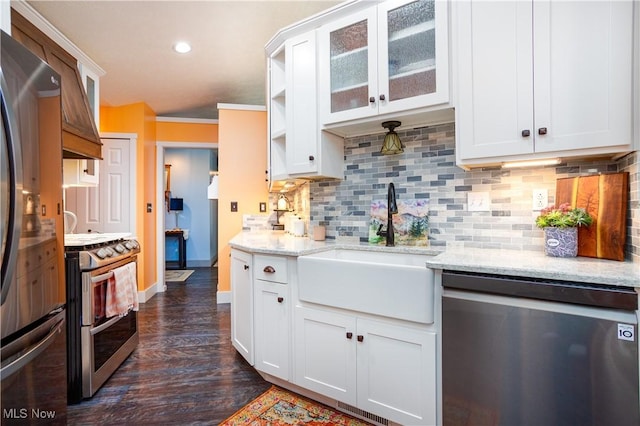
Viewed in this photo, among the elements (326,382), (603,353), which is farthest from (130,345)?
(603,353)

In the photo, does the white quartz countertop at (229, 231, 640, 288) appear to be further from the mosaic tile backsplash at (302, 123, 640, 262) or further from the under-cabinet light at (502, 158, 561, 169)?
the under-cabinet light at (502, 158, 561, 169)

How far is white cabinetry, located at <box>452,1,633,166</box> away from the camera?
50.4 inches

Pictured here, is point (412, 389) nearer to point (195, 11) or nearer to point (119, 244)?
point (119, 244)

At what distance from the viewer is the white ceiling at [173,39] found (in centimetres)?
235

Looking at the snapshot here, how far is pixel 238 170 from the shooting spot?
390 centimetres

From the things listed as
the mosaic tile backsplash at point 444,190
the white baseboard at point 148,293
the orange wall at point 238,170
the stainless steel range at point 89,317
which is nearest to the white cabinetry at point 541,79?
the mosaic tile backsplash at point 444,190

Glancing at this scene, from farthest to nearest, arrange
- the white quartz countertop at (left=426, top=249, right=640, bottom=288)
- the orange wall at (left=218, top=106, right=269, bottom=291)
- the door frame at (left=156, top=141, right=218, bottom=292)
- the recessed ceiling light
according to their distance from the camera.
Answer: the door frame at (left=156, top=141, right=218, bottom=292), the orange wall at (left=218, top=106, right=269, bottom=291), the recessed ceiling light, the white quartz countertop at (left=426, top=249, right=640, bottom=288)

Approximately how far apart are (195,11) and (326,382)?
8.91 ft

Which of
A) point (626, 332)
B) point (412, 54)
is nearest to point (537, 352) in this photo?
point (626, 332)

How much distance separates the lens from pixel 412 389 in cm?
146

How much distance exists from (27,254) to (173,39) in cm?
239

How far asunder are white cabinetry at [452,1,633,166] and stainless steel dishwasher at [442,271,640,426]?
0.64 meters

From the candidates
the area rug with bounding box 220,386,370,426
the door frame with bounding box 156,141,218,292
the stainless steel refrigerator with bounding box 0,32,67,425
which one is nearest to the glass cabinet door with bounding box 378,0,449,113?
the stainless steel refrigerator with bounding box 0,32,67,425

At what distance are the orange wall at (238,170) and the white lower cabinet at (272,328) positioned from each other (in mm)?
2018
